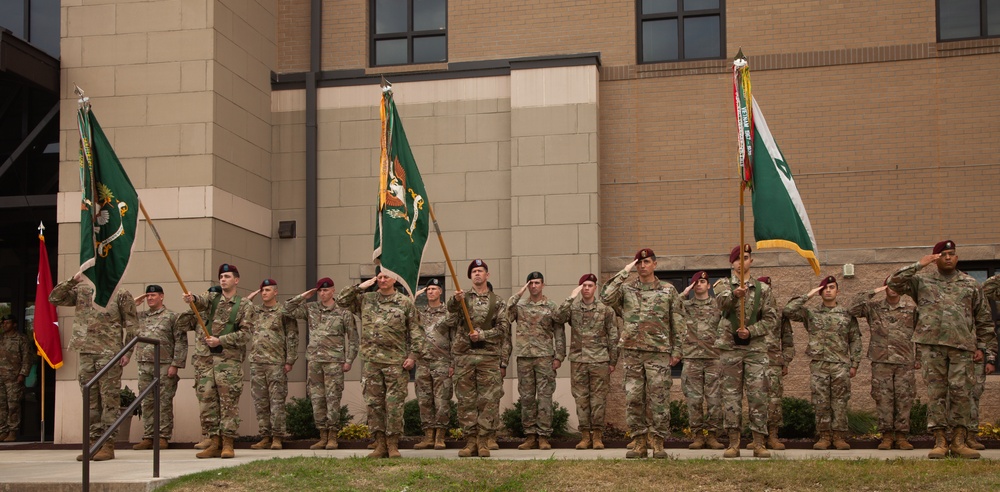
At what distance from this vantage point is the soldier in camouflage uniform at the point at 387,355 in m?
12.5

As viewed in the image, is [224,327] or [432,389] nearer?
[224,327]

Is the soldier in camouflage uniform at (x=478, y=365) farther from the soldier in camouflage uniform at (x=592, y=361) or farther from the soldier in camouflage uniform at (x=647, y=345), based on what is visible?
the soldier in camouflage uniform at (x=647, y=345)

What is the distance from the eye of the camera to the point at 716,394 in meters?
13.8

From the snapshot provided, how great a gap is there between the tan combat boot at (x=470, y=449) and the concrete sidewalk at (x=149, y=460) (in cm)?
12

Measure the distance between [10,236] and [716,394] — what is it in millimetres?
12097

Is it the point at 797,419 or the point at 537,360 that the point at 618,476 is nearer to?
the point at 537,360

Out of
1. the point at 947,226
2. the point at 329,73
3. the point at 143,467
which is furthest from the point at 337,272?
the point at 947,226

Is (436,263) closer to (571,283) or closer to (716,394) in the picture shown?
(571,283)

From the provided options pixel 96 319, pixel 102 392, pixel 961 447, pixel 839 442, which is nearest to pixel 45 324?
pixel 96 319

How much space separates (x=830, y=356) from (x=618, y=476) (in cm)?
492

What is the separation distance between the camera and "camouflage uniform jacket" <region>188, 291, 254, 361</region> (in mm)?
13750

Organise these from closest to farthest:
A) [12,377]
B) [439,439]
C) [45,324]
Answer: [439,439], [45,324], [12,377]

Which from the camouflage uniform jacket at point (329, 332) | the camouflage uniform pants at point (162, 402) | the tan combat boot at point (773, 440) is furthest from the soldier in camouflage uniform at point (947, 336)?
the camouflage uniform pants at point (162, 402)

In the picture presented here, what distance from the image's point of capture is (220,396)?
1357 centimetres
